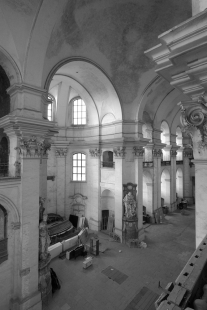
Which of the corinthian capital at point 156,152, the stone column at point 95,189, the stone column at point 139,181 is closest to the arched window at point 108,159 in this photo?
the stone column at point 95,189

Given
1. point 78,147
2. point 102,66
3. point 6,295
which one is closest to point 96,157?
point 78,147

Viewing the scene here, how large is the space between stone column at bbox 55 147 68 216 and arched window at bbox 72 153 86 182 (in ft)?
3.39

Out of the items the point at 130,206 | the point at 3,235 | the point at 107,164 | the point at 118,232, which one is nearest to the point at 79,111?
the point at 107,164

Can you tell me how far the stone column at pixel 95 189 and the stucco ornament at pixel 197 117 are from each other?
1235cm

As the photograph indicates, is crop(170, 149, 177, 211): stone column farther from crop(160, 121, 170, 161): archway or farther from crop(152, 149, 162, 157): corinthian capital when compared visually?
crop(152, 149, 162, 157): corinthian capital

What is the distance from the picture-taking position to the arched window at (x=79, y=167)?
1775 cm

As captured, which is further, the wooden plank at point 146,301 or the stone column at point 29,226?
the wooden plank at point 146,301

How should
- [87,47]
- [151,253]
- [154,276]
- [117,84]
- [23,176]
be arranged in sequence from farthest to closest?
[117,84] < [151,253] < [87,47] < [154,276] < [23,176]

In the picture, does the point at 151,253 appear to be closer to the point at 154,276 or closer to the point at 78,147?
the point at 154,276

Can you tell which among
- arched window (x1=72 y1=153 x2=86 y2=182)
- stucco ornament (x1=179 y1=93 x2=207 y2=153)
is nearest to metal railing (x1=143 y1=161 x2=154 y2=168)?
arched window (x1=72 y1=153 x2=86 y2=182)

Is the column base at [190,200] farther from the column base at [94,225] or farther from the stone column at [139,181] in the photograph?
the column base at [94,225]

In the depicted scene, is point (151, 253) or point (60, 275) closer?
point (60, 275)

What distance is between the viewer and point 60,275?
1034cm

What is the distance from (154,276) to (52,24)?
14.4 metres
